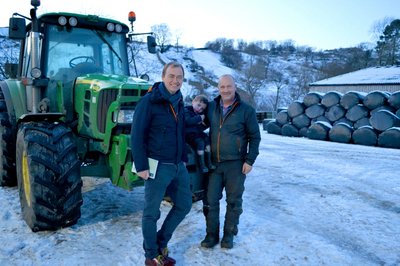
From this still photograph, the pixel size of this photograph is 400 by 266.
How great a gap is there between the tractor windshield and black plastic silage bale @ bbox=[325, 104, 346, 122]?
9891 mm

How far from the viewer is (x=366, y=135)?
11.1 meters

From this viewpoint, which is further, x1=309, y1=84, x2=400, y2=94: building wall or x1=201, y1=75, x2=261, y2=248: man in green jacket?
x1=309, y1=84, x2=400, y2=94: building wall

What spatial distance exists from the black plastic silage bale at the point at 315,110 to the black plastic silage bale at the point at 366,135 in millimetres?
1906

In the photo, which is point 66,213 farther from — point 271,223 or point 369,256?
point 369,256

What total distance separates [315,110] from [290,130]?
1.39 m

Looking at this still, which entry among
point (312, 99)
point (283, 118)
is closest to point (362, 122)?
point (312, 99)

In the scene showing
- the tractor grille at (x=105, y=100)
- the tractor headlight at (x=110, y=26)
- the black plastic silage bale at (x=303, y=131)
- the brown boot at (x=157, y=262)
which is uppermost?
the tractor headlight at (x=110, y=26)

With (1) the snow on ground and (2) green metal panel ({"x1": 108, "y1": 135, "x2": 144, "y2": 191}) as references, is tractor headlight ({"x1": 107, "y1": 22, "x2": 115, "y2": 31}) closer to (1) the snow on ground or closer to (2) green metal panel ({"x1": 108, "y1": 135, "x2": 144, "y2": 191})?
(2) green metal panel ({"x1": 108, "y1": 135, "x2": 144, "y2": 191})

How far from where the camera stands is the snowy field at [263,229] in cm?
321

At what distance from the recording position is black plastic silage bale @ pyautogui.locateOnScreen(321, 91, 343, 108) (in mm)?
12695

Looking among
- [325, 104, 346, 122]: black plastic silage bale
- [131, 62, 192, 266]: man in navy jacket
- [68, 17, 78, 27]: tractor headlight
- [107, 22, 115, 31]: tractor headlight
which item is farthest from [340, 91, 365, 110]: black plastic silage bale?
[131, 62, 192, 266]: man in navy jacket

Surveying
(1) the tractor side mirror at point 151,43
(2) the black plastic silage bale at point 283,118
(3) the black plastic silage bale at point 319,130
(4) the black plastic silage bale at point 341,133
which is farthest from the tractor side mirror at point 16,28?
(2) the black plastic silage bale at point 283,118

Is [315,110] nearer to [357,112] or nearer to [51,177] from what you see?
[357,112]

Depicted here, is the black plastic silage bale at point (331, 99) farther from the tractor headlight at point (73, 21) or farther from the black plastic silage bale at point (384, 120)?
the tractor headlight at point (73, 21)
